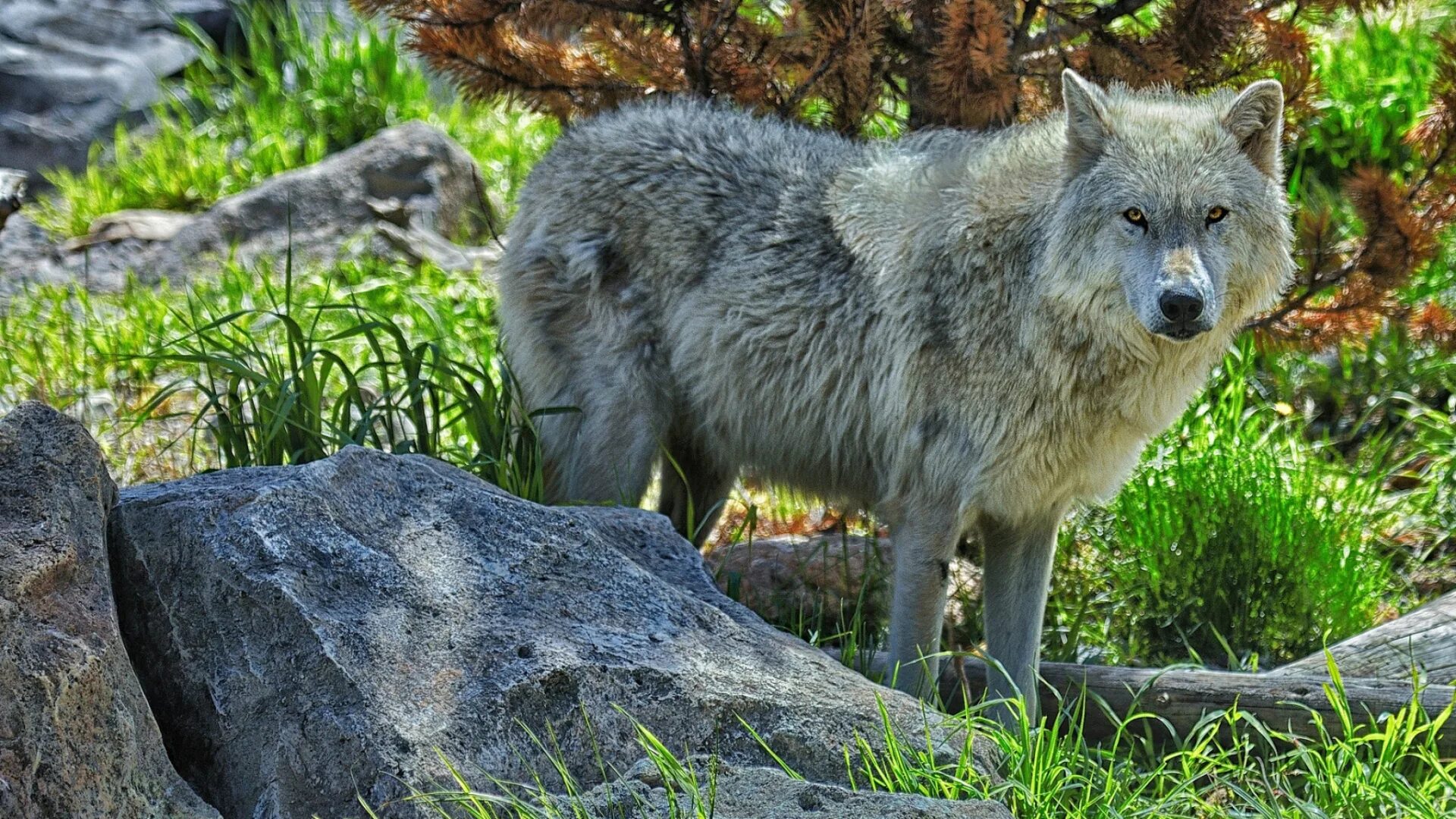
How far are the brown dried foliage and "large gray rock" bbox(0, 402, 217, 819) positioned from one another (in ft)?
9.27

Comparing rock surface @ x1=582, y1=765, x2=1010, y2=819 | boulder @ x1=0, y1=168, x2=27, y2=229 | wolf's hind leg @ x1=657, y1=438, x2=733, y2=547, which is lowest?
wolf's hind leg @ x1=657, y1=438, x2=733, y2=547

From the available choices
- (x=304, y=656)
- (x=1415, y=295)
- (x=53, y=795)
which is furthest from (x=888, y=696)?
(x=1415, y=295)

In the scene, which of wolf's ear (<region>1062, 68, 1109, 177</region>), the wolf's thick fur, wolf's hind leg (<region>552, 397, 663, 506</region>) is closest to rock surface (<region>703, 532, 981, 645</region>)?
the wolf's thick fur

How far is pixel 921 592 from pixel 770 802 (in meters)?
1.84

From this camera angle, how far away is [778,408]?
4.93 meters

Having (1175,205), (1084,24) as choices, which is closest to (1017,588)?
(1175,205)

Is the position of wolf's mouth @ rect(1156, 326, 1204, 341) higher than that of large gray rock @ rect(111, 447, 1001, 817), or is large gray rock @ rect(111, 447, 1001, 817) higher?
wolf's mouth @ rect(1156, 326, 1204, 341)

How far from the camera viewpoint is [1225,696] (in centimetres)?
406

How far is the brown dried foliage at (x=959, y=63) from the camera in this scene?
510cm

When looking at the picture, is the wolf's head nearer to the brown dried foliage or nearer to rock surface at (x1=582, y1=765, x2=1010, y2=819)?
the brown dried foliage

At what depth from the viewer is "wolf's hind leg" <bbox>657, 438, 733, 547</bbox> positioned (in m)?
5.41

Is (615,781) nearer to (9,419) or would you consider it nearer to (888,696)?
(888,696)

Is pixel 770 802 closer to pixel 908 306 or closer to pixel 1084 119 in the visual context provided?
pixel 908 306

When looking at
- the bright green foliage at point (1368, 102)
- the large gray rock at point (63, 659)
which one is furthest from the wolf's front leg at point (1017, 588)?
the bright green foliage at point (1368, 102)
